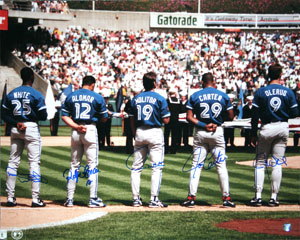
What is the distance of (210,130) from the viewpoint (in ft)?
27.6

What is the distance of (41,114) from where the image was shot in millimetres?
8352

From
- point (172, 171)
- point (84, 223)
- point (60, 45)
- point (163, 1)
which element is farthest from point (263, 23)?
point (84, 223)

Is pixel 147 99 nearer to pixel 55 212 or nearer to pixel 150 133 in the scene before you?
pixel 150 133

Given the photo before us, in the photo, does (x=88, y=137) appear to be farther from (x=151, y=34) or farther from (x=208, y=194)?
(x=151, y=34)

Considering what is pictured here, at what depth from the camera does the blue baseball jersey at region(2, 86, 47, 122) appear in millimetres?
8297

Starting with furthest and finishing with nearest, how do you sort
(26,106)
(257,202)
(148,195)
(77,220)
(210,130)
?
1. (148,195)
2. (257,202)
3. (210,130)
4. (26,106)
5. (77,220)

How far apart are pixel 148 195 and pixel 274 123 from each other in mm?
2583

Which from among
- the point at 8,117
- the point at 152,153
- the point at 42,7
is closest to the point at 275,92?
the point at 152,153

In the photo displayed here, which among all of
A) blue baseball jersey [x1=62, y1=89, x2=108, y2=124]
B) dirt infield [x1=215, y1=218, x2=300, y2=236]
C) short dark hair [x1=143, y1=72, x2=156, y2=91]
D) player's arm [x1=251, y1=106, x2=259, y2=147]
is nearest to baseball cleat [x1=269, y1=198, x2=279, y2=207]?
player's arm [x1=251, y1=106, x2=259, y2=147]

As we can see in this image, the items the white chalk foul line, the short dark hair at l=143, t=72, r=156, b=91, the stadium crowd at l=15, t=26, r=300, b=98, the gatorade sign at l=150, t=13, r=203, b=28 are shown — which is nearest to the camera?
the white chalk foul line

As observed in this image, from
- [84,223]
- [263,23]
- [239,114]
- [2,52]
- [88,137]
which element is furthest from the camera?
[263,23]

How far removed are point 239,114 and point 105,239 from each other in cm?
1544

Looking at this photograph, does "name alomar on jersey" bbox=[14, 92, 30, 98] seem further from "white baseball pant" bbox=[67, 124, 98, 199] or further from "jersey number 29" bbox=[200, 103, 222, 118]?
"jersey number 29" bbox=[200, 103, 222, 118]

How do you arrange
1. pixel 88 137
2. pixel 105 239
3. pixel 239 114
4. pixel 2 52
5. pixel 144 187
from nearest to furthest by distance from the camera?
pixel 105 239 < pixel 88 137 < pixel 144 187 < pixel 239 114 < pixel 2 52
